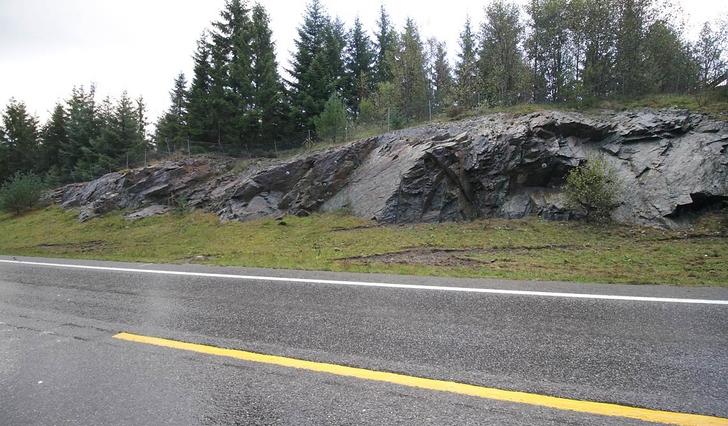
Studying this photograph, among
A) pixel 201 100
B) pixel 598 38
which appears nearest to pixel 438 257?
pixel 598 38

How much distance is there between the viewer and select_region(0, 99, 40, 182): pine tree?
4225cm

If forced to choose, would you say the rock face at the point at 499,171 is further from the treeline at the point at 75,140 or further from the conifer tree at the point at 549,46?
the treeline at the point at 75,140

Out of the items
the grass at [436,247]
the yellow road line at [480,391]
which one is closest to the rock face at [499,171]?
the grass at [436,247]

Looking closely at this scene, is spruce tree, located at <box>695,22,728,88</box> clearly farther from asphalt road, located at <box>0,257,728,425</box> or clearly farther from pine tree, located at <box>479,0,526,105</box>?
asphalt road, located at <box>0,257,728,425</box>

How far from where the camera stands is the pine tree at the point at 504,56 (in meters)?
23.4

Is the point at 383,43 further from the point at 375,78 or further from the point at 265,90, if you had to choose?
the point at 265,90

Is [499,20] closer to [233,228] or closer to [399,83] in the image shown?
[399,83]

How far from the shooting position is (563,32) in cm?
2308

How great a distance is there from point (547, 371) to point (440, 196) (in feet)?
42.7

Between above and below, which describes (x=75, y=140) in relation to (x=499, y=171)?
above

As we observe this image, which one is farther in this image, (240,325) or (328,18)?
(328,18)

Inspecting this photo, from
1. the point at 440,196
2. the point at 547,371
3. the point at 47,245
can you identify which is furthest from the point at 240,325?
the point at 47,245

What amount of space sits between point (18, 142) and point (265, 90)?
34.6m

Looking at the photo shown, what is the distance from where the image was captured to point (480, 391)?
2926 millimetres
